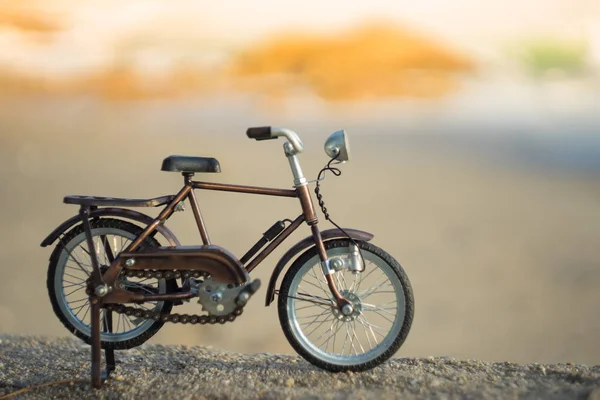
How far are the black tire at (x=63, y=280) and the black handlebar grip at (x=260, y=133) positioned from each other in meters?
1.16

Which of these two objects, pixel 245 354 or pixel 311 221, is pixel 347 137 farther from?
pixel 245 354

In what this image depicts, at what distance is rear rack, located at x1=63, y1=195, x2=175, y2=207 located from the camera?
5609mm

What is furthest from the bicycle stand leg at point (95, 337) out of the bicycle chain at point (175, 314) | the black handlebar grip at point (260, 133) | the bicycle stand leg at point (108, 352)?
the black handlebar grip at point (260, 133)

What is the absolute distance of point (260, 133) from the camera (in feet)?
18.1

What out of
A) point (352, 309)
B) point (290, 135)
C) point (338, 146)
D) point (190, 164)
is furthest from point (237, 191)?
point (352, 309)

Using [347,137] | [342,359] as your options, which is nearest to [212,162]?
[347,137]

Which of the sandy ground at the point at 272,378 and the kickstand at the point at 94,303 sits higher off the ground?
the kickstand at the point at 94,303

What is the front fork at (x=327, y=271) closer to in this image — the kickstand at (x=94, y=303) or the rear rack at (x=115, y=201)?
the rear rack at (x=115, y=201)

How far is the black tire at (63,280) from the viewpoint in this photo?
5.80m

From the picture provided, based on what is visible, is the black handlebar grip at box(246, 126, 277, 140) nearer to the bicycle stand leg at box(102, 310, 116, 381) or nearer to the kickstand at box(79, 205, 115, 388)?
the kickstand at box(79, 205, 115, 388)

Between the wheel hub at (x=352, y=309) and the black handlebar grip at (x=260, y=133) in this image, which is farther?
the wheel hub at (x=352, y=309)

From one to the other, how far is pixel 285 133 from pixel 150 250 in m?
1.39

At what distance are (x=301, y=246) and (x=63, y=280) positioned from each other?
6.64 ft

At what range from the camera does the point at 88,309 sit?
236 inches
